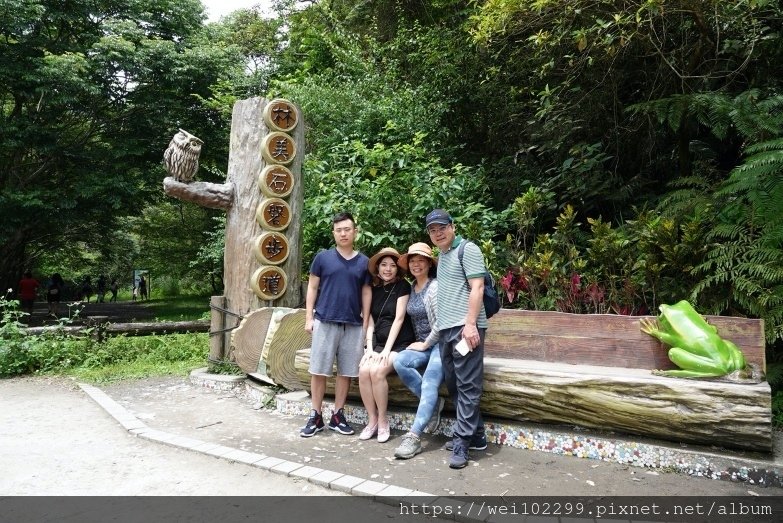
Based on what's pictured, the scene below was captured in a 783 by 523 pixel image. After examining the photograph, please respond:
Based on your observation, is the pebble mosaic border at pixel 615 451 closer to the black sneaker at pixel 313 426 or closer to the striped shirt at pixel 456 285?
the black sneaker at pixel 313 426

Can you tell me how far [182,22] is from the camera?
15523mm

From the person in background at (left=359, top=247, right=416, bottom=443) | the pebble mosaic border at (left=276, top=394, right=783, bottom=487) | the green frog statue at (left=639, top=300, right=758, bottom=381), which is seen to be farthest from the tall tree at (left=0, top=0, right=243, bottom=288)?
the green frog statue at (left=639, top=300, right=758, bottom=381)

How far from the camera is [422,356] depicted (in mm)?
4164

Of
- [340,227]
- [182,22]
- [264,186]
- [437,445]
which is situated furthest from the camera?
[182,22]

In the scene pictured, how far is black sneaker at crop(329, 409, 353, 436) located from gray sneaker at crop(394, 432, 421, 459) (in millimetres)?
603

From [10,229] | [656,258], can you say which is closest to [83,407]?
[656,258]

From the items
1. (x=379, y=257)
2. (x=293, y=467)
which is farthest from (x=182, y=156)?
(x=293, y=467)

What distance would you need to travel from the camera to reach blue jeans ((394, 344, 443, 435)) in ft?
13.0

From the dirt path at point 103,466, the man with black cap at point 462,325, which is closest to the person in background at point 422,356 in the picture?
the man with black cap at point 462,325

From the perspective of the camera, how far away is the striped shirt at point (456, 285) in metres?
3.80

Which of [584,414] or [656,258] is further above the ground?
[656,258]

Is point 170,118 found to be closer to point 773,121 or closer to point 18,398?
point 18,398

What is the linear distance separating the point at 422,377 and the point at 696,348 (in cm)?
187

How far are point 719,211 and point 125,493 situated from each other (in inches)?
204
